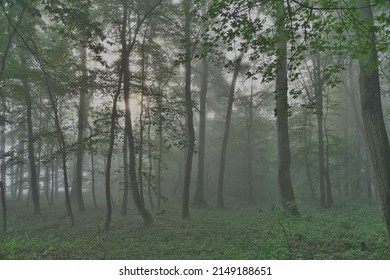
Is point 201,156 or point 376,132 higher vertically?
point 201,156

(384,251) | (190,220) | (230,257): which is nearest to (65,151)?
(190,220)

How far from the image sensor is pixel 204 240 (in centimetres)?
1112

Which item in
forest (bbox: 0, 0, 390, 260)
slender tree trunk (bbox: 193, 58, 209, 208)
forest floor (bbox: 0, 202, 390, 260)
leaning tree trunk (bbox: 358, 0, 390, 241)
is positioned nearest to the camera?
forest (bbox: 0, 0, 390, 260)

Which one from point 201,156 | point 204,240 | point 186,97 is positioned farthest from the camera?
point 201,156

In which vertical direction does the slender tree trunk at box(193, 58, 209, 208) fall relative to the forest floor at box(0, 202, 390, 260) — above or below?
above

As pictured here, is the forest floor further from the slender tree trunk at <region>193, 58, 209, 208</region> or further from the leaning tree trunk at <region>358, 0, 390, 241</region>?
the slender tree trunk at <region>193, 58, 209, 208</region>

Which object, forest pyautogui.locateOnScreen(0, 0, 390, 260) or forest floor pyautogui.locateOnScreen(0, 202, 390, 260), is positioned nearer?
forest pyautogui.locateOnScreen(0, 0, 390, 260)

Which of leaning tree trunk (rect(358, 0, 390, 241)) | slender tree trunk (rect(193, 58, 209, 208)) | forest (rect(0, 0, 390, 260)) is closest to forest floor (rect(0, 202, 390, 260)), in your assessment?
forest (rect(0, 0, 390, 260))

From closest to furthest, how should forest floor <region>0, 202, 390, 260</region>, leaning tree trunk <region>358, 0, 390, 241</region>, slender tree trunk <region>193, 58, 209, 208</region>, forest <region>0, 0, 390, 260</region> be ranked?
forest <region>0, 0, 390, 260</region>
leaning tree trunk <region>358, 0, 390, 241</region>
forest floor <region>0, 202, 390, 260</region>
slender tree trunk <region>193, 58, 209, 208</region>

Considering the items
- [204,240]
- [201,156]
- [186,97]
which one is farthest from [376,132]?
[201,156]

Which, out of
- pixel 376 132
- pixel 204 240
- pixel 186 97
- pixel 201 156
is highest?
pixel 186 97

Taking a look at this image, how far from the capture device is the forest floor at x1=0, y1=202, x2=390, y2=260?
26.2ft

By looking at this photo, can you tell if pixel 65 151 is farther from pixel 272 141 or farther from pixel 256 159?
pixel 272 141

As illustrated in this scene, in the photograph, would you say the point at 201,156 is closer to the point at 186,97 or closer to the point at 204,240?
the point at 186,97
